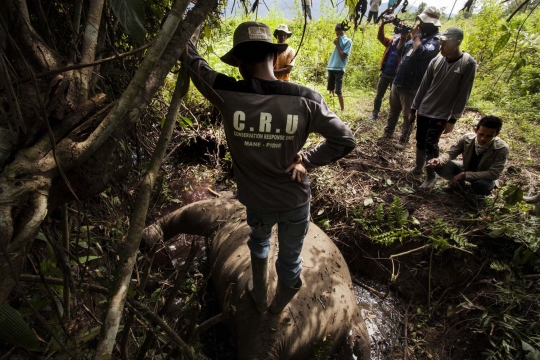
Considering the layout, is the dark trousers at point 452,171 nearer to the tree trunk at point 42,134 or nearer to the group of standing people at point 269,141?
the group of standing people at point 269,141

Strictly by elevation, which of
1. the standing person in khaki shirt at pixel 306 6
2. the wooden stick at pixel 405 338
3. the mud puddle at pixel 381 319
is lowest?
the mud puddle at pixel 381 319

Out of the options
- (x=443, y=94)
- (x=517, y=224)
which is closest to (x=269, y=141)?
(x=443, y=94)

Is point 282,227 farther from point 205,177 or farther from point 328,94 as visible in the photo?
point 328,94

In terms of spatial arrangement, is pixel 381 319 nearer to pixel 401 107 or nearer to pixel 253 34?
pixel 253 34

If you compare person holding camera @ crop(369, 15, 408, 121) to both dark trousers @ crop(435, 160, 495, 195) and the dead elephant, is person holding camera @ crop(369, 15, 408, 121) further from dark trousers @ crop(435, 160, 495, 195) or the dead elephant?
the dead elephant

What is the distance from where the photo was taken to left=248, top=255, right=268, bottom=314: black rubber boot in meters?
2.35

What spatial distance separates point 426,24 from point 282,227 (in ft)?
14.1

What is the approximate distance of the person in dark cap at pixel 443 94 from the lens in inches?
148

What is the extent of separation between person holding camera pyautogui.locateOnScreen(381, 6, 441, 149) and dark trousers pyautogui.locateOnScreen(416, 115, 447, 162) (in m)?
0.52

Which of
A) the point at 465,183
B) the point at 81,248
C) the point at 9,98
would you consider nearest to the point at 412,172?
the point at 465,183

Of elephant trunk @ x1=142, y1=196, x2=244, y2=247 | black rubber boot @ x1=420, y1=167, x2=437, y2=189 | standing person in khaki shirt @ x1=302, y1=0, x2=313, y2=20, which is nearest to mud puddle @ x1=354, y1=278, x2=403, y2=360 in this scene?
black rubber boot @ x1=420, y1=167, x2=437, y2=189

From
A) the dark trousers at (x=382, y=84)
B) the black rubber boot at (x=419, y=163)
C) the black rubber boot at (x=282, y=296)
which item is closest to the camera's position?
the black rubber boot at (x=282, y=296)

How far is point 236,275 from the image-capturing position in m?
2.87

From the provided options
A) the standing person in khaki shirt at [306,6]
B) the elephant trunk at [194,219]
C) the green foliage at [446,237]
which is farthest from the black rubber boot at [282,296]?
the green foliage at [446,237]
